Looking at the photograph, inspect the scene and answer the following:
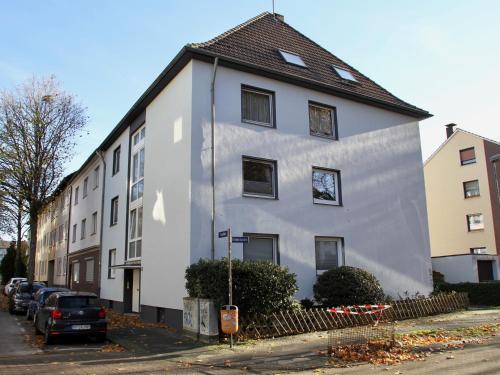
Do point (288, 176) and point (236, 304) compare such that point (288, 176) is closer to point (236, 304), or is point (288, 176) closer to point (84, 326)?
point (236, 304)

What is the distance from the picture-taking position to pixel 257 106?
16.1 meters

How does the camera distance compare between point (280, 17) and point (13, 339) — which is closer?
point (13, 339)

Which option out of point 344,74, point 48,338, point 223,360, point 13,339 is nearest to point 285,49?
point 344,74

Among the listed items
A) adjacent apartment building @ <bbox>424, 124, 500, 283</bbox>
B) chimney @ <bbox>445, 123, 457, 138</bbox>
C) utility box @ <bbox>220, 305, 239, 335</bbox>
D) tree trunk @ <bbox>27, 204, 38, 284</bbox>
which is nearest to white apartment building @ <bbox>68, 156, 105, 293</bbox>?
tree trunk @ <bbox>27, 204, 38, 284</bbox>

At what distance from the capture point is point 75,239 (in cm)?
3153

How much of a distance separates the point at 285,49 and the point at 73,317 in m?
12.7

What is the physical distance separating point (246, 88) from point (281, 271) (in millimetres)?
6833

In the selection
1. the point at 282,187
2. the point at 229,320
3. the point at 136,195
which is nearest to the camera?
the point at 229,320

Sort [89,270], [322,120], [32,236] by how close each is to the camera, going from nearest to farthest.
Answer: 1. [322,120]
2. [89,270]
3. [32,236]

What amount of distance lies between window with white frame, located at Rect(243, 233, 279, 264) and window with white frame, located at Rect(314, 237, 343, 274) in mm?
1817

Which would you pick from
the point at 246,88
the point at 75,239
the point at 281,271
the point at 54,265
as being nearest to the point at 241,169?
the point at 246,88

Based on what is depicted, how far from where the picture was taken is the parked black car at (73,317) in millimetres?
12312

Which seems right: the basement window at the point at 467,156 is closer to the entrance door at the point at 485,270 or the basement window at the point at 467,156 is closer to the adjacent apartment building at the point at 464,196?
the adjacent apartment building at the point at 464,196

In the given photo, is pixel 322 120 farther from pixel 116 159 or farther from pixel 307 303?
pixel 116 159
